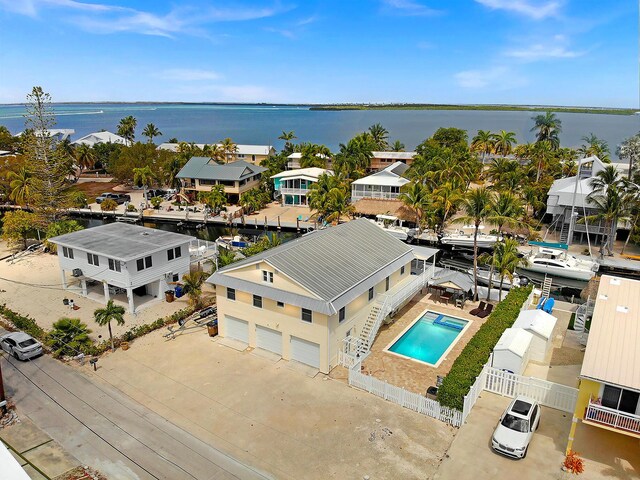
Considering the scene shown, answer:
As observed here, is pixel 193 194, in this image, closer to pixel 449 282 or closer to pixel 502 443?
pixel 449 282

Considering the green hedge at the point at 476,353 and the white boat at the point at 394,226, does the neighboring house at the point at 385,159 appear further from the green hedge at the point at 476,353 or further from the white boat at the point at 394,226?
Answer: the green hedge at the point at 476,353

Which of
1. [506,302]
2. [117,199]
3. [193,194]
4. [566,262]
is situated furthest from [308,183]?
[506,302]

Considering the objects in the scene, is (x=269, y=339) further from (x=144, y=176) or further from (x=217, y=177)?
(x=144, y=176)

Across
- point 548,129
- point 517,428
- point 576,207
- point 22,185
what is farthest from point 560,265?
point 22,185

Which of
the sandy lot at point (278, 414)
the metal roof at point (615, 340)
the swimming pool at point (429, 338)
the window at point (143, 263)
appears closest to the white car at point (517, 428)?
the sandy lot at point (278, 414)

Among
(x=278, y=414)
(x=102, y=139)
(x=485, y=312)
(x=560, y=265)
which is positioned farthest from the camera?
(x=102, y=139)

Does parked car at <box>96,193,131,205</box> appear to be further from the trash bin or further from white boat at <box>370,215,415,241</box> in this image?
the trash bin

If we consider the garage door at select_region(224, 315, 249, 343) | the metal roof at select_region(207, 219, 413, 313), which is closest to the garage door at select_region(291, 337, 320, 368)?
the metal roof at select_region(207, 219, 413, 313)
